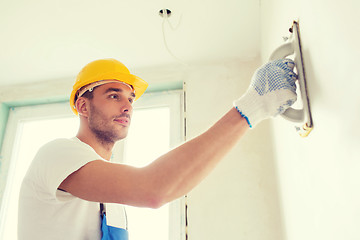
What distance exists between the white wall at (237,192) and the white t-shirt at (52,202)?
91 cm

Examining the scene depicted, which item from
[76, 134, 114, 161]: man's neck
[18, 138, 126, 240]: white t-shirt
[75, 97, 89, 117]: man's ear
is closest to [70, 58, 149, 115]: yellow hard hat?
[75, 97, 89, 117]: man's ear

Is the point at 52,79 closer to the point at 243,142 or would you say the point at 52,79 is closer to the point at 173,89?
the point at 173,89

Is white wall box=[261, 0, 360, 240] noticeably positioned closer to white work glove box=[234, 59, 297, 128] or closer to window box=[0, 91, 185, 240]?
white work glove box=[234, 59, 297, 128]

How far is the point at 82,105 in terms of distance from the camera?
3.97ft

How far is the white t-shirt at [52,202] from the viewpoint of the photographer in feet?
2.60

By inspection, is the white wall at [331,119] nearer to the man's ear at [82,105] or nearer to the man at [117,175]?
the man at [117,175]

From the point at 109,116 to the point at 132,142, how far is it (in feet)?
3.36

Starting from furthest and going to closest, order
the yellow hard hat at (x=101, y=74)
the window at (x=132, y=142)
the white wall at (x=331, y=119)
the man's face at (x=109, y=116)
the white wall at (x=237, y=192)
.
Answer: the window at (x=132, y=142), the white wall at (x=237, y=192), the yellow hard hat at (x=101, y=74), the man's face at (x=109, y=116), the white wall at (x=331, y=119)

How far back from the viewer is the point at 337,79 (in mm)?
484

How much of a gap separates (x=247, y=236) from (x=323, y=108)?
1248mm

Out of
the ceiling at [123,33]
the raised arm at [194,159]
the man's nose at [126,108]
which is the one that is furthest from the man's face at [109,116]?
the ceiling at [123,33]

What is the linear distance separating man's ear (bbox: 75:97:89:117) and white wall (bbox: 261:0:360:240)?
865mm

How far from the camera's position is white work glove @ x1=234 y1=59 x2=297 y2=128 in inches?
26.7

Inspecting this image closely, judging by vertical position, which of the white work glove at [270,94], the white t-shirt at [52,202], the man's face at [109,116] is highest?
the man's face at [109,116]
